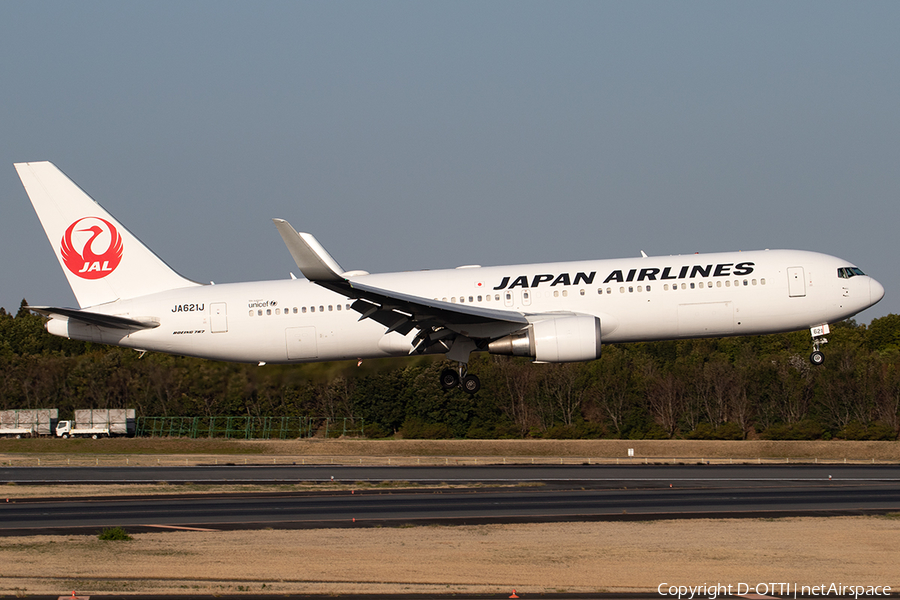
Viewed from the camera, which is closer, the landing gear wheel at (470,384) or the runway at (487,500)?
the runway at (487,500)

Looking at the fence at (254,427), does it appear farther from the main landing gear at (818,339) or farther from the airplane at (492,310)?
the main landing gear at (818,339)

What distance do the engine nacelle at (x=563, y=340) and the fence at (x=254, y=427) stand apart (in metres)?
23.3

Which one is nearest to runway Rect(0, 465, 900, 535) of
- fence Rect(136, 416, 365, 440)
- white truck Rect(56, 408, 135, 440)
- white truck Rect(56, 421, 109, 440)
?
fence Rect(136, 416, 365, 440)

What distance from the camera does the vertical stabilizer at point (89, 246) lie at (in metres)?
38.7

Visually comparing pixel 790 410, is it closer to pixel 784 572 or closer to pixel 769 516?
pixel 769 516

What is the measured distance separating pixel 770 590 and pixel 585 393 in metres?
57.5

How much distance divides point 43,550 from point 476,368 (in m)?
51.0

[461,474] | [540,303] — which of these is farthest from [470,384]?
[461,474]

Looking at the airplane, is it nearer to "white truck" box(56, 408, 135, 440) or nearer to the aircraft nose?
the aircraft nose

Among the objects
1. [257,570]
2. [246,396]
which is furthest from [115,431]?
[257,570]

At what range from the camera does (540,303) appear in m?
34.8

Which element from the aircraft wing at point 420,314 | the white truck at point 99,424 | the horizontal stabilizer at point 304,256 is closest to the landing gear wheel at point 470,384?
the aircraft wing at point 420,314

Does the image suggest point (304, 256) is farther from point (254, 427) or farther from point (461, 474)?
point (254, 427)

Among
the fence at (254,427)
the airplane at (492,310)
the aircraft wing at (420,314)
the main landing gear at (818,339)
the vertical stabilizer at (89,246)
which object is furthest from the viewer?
the fence at (254,427)
